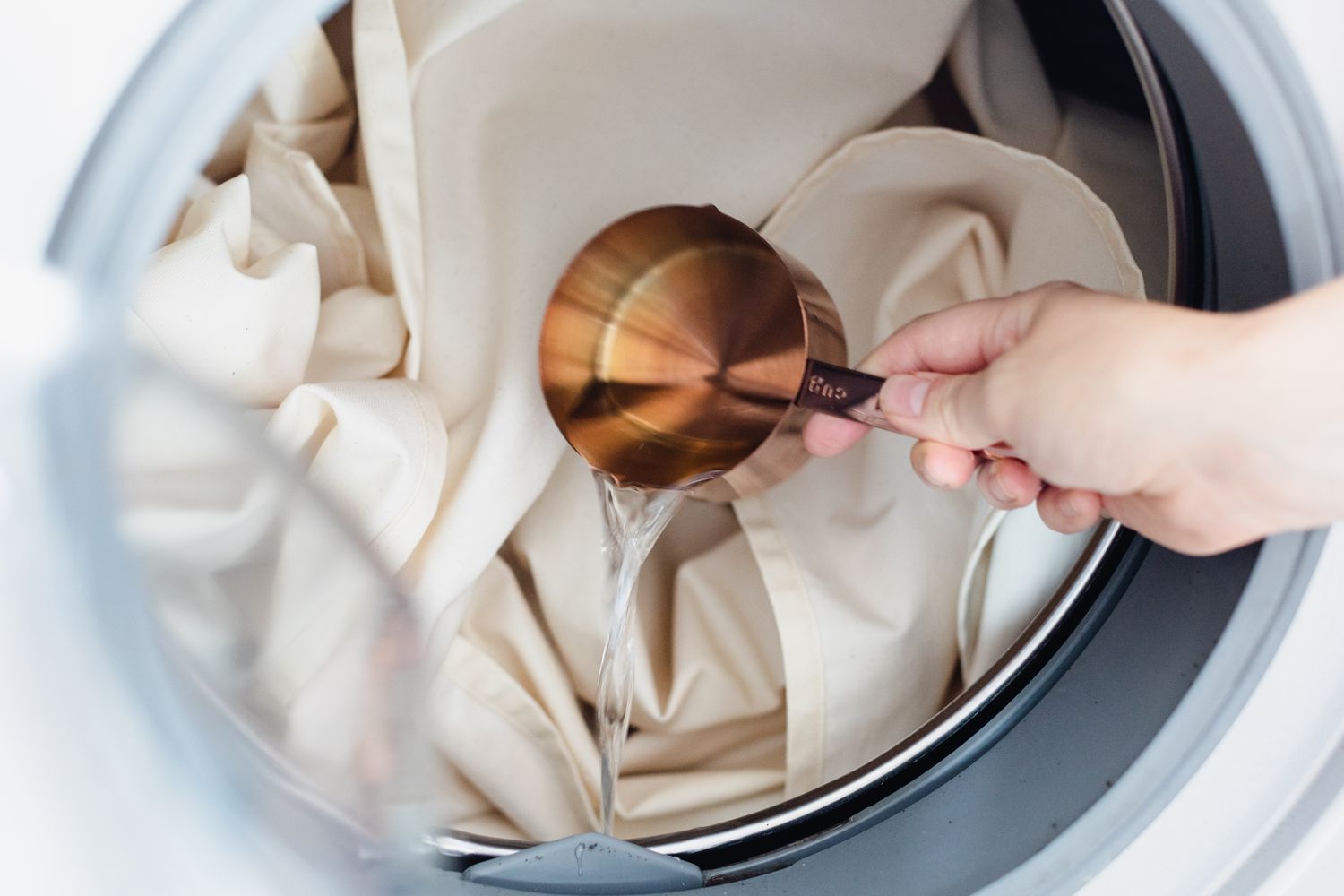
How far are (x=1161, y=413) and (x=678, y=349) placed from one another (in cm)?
46

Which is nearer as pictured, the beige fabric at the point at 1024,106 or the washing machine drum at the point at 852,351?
the washing machine drum at the point at 852,351

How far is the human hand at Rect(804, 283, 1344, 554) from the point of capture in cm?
45

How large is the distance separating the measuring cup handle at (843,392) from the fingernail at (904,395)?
3 centimetres

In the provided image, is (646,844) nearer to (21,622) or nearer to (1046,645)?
(1046,645)

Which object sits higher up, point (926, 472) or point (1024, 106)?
point (1024, 106)

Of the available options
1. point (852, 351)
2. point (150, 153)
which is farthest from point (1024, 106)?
point (150, 153)

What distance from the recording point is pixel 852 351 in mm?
900

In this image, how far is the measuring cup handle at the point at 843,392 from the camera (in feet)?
2.22

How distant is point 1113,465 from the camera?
0.50 metres

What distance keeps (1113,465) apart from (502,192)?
0.50m

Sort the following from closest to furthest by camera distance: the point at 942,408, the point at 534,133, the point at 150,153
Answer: the point at 150,153, the point at 942,408, the point at 534,133

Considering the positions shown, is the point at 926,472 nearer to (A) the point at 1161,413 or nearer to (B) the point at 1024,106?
(A) the point at 1161,413

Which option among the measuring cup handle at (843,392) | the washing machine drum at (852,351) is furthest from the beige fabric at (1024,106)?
the measuring cup handle at (843,392)

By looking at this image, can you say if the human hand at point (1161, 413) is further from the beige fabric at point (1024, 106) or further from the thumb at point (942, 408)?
the beige fabric at point (1024, 106)
